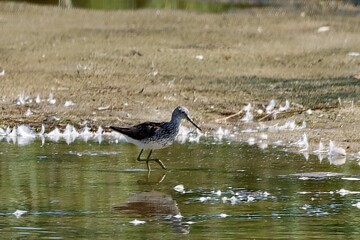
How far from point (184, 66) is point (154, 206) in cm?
671

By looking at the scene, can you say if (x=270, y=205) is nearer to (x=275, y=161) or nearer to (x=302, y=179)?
(x=302, y=179)

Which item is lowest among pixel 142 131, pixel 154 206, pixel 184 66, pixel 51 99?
pixel 154 206

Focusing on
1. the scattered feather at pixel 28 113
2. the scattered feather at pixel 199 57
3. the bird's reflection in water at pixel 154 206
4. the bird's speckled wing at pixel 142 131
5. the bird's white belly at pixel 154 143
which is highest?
the scattered feather at pixel 199 57

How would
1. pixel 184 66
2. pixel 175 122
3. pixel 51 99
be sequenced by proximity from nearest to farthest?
pixel 175 122, pixel 51 99, pixel 184 66

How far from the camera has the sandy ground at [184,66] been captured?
12.5m

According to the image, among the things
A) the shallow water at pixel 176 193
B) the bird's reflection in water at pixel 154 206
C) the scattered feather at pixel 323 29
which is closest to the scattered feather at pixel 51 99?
the shallow water at pixel 176 193

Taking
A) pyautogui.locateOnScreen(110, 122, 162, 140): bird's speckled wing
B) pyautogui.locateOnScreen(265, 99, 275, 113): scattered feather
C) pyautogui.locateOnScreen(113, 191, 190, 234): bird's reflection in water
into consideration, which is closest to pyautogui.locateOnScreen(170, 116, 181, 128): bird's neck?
pyautogui.locateOnScreen(110, 122, 162, 140): bird's speckled wing

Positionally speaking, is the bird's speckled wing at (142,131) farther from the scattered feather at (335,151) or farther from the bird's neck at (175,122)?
the scattered feather at (335,151)

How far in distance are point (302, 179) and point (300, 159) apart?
3.27 ft

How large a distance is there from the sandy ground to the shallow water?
3.31ft

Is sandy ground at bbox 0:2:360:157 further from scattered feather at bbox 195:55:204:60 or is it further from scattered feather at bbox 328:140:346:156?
scattered feather at bbox 328:140:346:156

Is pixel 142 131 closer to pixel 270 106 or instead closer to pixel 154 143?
pixel 154 143

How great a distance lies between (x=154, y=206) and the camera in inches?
330

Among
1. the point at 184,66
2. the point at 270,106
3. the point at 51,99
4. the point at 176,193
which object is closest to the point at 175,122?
the point at 176,193
